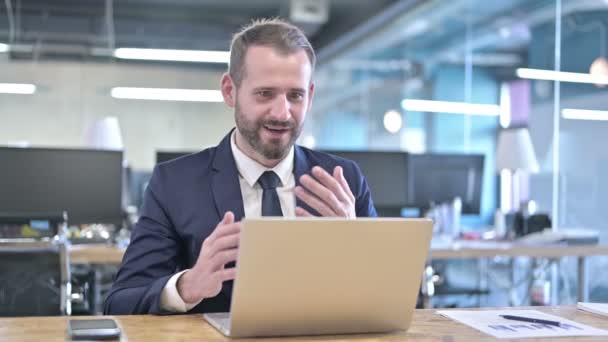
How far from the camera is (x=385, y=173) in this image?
4203 millimetres

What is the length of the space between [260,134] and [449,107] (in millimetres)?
5966

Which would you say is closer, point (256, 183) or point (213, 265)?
point (213, 265)

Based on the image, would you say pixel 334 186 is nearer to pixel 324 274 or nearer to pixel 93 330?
pixel 324 274

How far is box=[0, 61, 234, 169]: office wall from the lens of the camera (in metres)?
10.9

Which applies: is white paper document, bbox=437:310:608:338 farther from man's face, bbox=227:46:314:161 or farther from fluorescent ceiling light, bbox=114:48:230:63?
fluorescent ceiling light, bbox=114:48:230:63

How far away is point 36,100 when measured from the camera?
11.0 metres

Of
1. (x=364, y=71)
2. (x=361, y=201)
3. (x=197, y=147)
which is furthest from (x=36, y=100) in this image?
(x=361, y=201)

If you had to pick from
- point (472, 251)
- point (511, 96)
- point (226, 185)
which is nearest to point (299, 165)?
point (226, 185)

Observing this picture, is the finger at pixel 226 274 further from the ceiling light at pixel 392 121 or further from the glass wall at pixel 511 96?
the ceiling light at pixel 392 121

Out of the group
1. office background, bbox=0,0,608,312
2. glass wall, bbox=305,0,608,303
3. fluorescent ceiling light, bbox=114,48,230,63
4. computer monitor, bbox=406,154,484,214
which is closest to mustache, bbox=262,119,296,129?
office background, bbox=0,0,608,312

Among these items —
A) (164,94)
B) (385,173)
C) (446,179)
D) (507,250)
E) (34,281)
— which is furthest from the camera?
(164,94)

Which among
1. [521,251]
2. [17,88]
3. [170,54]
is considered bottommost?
[521,251]

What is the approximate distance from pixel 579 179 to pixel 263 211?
12.6ft

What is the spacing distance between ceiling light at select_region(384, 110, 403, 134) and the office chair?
6.16 meters
